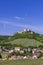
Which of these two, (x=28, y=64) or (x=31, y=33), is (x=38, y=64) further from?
(x=31, y=33)

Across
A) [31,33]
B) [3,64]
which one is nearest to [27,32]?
[31,33]

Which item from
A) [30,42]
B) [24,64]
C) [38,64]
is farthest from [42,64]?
[30,42]

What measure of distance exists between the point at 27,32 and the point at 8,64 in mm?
33727

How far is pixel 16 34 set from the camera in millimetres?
41500

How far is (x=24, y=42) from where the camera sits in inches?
1228

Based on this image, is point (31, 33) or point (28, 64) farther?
point (31, 33)

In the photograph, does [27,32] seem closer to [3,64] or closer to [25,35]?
[25,35]

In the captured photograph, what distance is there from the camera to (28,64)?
729 centimetres

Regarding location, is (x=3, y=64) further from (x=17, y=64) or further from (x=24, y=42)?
(x=24, y=42)

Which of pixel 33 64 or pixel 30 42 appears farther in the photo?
pixel 30 42

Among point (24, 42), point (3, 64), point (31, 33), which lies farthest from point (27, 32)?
point (3, 64)

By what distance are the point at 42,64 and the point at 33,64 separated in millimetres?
387

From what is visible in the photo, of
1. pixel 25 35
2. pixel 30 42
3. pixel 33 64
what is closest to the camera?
pixel 33 64

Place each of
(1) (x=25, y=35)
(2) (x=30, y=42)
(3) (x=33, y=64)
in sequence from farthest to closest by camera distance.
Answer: (1) (x=25, y=35) < (2) (x=30, y=42) < (3) (x=33, y=64)
